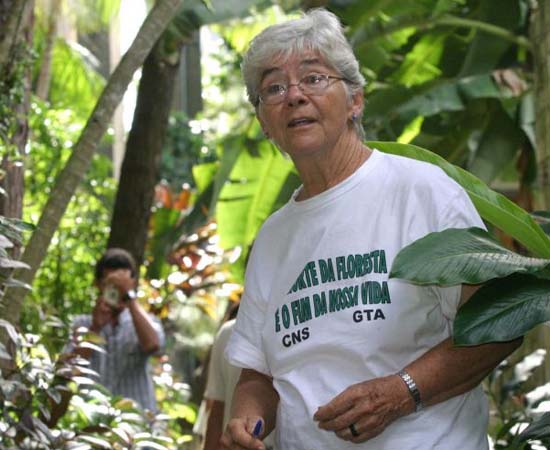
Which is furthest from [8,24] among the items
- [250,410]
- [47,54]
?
[47,54]

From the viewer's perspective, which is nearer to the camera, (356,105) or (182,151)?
(356,105)

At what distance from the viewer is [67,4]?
1941cm

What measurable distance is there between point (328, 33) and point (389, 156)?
375mm

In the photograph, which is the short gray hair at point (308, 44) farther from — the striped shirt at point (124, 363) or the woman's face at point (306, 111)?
the striped shirt at point (124, 363)

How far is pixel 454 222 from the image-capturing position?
3420 millimetres

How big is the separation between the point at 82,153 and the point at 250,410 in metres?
1.61

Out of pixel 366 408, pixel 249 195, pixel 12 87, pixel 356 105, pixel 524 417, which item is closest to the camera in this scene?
pixel 366 408

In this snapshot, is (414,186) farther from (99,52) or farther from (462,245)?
(99,52)

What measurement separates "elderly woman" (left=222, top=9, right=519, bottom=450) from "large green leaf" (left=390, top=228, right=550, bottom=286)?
0.18 metres

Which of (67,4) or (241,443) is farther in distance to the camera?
(67,4)

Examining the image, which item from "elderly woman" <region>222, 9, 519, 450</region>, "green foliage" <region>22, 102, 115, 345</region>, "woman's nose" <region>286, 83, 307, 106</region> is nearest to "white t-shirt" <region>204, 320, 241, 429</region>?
"elderly woman" <region>222, 9, 519, 450</region>

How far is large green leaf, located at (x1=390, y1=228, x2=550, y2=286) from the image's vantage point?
3096mm

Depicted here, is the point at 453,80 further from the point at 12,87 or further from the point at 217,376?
the point at 12,87

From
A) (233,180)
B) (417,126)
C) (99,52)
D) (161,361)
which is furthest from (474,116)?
(99,52)
